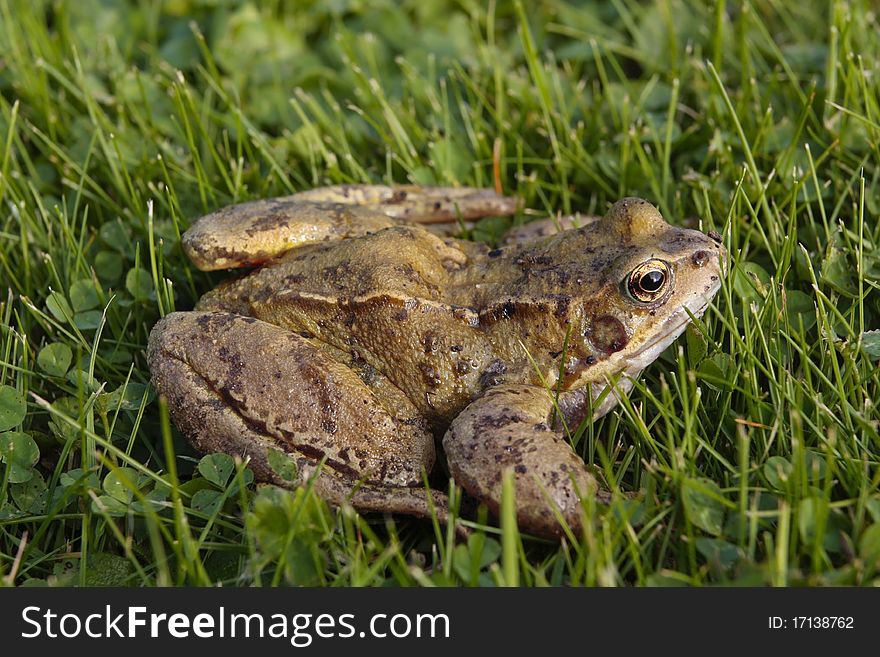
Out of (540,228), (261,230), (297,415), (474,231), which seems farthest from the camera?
(474,231)

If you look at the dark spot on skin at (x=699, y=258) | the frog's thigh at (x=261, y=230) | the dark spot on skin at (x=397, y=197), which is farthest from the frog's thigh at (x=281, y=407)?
the dark spot on skin at (x=699, y=258)

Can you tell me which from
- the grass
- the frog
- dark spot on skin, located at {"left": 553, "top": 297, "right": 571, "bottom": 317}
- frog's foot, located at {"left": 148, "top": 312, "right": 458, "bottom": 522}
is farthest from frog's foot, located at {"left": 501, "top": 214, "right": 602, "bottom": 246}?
frog's foot, located at {"left": 148, "top": 312, "right": 458, "bottom": 522}

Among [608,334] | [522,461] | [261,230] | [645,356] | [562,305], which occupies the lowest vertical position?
[522,461]

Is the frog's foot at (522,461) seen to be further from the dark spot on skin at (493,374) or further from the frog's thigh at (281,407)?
the frog's thigh at (281,407)

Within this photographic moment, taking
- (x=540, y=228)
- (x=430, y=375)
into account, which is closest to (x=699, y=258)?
(x=540, y=228)

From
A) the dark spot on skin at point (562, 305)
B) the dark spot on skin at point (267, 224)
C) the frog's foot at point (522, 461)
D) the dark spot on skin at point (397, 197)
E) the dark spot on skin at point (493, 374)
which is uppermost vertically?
Answer: the dark spot on skin at point (267, 224)

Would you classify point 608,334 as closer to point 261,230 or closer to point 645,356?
point 645,356

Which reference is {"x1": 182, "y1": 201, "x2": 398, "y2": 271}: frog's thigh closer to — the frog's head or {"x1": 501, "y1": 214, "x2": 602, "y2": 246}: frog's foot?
{"x1": 501, "y1": 214, "x2": 602, "y2": 246}: frog's foot
